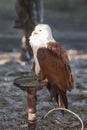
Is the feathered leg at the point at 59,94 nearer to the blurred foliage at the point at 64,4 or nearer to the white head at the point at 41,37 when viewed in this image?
the white head at the point at 41,37

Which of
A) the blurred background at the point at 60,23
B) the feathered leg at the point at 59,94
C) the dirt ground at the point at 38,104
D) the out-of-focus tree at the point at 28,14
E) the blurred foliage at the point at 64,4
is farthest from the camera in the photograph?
the blurred foliage at the point at 64,4

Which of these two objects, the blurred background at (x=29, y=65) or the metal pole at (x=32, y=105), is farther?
the blurred background at (x=29, y=65)

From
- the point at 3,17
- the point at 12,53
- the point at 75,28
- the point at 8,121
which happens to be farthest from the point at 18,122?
the point at 3,17

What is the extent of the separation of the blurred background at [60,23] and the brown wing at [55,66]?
6093 millimetres

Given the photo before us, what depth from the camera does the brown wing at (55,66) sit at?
441 cm

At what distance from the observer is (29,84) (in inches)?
170

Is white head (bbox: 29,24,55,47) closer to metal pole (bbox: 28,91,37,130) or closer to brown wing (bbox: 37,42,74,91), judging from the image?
brown wing (bbox: 37,42,74,91)

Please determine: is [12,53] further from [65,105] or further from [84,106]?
[65,105]

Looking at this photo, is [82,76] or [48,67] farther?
[82,76]

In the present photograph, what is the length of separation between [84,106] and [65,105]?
45.5 inches

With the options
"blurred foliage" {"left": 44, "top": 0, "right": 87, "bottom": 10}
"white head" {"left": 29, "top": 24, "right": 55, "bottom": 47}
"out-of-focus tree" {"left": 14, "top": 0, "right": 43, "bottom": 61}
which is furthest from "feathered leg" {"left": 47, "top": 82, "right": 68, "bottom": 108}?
"blurred foliage" {"left": 44, "top": 0, "right": 87, "bottom": 10}

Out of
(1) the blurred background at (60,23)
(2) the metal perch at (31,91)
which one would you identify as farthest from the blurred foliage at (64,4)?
(2) the metal perch at (31,91)

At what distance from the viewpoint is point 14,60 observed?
9117mm

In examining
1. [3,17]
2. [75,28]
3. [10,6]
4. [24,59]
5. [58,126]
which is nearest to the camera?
[58,126]
